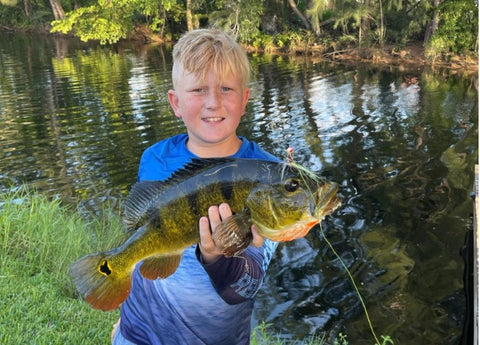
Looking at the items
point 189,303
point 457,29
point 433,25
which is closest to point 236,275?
point 189,303

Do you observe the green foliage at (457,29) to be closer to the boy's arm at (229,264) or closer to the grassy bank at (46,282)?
the grassy bank at (46,282)

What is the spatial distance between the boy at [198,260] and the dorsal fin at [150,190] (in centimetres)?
34

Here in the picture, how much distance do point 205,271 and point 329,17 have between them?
104ft

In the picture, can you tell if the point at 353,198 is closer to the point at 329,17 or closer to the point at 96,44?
the point at 329,17

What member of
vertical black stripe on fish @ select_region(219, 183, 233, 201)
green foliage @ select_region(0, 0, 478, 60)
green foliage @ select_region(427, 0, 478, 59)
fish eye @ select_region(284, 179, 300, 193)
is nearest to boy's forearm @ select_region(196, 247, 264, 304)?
vertical black stripe on fish @ select_region(219, 183, 233, 201)

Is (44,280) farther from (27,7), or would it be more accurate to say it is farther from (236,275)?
(27,7)

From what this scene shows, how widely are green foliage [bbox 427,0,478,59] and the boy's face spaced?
79.4 feet

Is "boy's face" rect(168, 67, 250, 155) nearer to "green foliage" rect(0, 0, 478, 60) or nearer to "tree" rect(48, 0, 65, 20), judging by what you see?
"green foliage" rect(0, 0, 478, 60)

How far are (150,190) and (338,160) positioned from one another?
33.4 ft

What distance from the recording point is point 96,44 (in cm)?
4138

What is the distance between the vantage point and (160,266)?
85.2 inches

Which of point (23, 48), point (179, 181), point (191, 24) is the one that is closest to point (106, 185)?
point (179, 181)

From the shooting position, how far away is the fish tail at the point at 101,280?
217cm

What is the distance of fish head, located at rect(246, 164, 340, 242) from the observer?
1.92m
